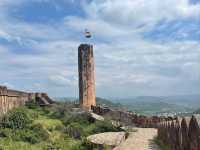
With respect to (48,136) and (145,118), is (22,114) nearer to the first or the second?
(48,136)

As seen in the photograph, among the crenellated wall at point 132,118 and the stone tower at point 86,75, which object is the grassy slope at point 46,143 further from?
the stone tower at point 86,75

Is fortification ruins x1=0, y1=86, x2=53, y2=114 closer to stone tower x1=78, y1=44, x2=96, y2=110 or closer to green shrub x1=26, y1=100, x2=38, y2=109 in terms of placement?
green shrub x1=26, y1=100, x2=38, y2=109

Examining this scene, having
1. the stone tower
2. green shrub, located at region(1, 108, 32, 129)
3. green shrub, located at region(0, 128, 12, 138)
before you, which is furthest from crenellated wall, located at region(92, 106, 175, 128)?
green shrub, located at region(0, 128, 12, 138)

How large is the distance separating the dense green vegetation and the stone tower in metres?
3.23

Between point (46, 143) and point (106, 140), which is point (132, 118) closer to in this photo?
point (46, 143)

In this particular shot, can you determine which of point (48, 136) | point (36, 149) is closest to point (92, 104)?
point (48, 136)

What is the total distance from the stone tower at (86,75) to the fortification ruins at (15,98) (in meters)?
4.31

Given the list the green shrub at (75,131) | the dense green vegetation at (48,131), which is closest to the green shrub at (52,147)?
the dense green vegetation at (48,131)

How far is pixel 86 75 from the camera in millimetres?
26094

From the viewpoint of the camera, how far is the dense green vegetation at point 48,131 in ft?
48.7

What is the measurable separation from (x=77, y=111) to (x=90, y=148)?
34.2ft

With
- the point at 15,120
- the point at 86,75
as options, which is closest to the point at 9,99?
the point at 15,120

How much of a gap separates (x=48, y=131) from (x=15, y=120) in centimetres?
194

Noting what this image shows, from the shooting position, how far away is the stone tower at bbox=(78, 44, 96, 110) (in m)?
26.0
